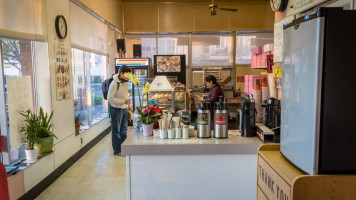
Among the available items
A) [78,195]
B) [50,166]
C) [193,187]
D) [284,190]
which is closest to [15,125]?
[50,166]

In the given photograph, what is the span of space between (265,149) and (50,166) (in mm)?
3345

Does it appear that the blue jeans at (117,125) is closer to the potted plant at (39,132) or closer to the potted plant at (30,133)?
the potted plant at (39,132)

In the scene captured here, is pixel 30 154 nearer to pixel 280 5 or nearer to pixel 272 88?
pixel 272 88

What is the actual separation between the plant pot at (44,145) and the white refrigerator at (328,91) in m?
3.47

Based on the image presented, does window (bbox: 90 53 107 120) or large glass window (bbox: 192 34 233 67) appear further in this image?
large glass window (bbox: 192 34 233 67)

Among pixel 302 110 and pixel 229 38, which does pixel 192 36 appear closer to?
pixel 229 38

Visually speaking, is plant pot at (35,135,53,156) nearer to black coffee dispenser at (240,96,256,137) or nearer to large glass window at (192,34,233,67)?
black coffee dispenser at (240,96,256,137)

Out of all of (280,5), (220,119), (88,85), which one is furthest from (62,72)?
(280,5)

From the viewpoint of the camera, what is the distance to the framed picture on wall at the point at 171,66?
25.6 feet

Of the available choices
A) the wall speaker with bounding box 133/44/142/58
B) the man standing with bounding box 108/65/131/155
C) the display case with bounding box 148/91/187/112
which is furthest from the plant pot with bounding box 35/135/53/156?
the wall speaker with bounding box 133/44/142/58

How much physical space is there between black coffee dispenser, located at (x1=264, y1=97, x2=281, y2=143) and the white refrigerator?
115 centimetres

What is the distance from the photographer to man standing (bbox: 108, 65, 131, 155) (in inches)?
198

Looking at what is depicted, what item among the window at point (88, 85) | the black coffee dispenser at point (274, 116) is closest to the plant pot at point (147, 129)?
the black coffee dispenser at point (274, 116)

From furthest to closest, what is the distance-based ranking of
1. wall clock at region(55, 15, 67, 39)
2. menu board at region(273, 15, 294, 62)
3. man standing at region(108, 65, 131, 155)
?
man standing at region(108, 65, 131, 155) → wall clock at region(55, 15, 67, 39) → menu board at region(273, 15, 294, 62)
